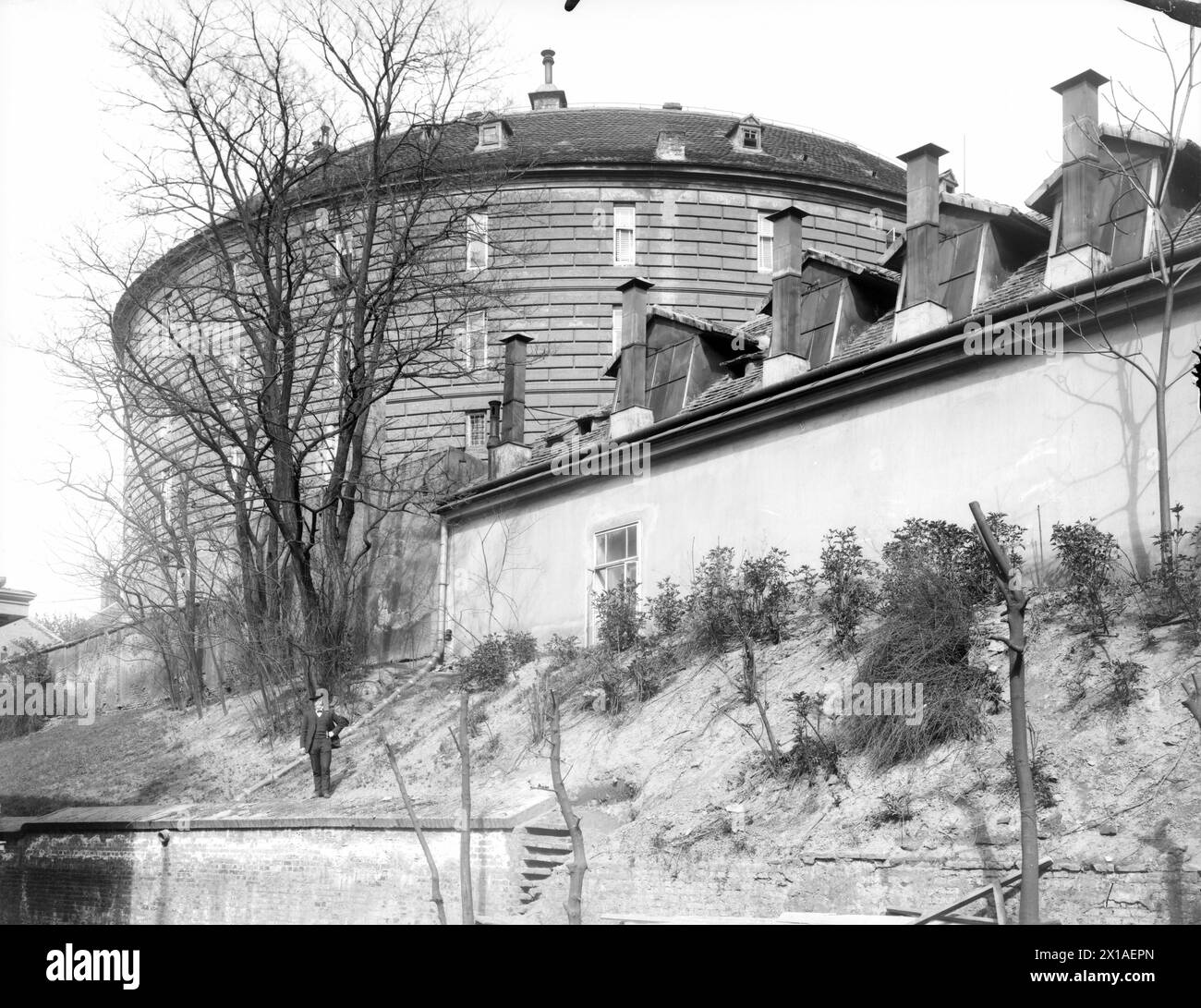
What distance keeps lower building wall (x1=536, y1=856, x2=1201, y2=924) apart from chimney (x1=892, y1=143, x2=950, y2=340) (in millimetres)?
8024

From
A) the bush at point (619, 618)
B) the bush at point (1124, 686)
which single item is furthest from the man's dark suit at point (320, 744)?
the bush at point (1124, 686)

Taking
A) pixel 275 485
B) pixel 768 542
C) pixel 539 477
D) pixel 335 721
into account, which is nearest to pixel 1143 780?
pixel 768 542

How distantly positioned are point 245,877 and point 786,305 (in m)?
10.5

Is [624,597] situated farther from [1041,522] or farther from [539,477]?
[1041,522]

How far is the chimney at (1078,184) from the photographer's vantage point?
55.4ft

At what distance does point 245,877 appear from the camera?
16953mm

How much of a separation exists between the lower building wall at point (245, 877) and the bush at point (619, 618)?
16.8 ft

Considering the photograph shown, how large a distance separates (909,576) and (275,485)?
13561mm

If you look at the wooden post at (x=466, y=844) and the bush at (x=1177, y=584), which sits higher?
the bush at (x=1177, y=584)

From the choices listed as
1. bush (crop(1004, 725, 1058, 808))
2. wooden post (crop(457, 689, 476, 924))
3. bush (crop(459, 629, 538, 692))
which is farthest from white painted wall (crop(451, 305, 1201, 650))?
wooden post (crop(457, 689, 476, 924))

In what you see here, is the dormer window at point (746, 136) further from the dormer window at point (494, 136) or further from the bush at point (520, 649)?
the bush at point (520, 649)

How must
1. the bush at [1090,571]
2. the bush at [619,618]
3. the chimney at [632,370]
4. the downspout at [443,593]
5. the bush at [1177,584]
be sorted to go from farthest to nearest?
the downspout at [443,593] < the chimney at [632,370] < the bush at [619,618] < the bush at [1090,571] < the bush at [1177,584]

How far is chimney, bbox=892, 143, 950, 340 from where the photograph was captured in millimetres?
18562

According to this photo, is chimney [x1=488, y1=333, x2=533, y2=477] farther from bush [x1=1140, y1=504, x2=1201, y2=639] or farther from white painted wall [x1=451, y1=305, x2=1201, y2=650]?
bush [x1=1140, y1=504, x2=1201, y2=639]
